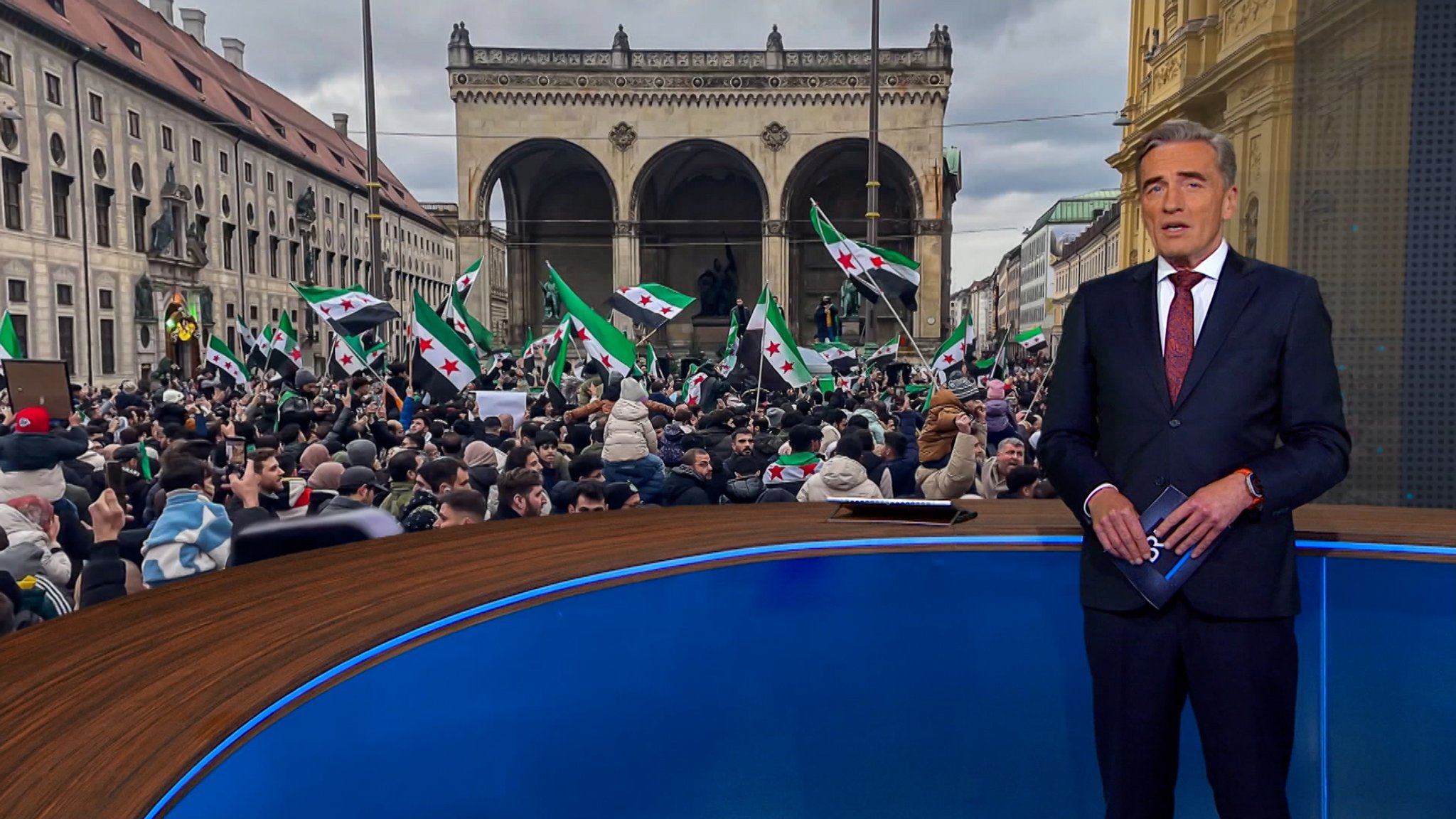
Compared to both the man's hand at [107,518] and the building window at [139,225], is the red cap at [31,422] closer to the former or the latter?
the man's hand at [107,518]

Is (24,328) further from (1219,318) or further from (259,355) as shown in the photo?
(1219,318)

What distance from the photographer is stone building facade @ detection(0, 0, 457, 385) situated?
32125 millimetres

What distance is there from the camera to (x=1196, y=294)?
211cm

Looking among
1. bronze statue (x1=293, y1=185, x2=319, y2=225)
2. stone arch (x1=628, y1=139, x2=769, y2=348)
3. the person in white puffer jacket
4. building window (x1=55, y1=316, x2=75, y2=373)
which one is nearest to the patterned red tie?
the person in white puffer jacket

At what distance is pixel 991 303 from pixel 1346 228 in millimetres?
157459

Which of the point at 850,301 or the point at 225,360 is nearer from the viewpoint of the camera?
the point at 225,360

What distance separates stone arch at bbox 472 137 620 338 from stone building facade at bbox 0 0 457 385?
330 inches

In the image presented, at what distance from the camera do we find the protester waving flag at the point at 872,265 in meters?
12.0

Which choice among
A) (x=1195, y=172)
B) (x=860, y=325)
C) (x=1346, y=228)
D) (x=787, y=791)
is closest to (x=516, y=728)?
(x=787, y=791)

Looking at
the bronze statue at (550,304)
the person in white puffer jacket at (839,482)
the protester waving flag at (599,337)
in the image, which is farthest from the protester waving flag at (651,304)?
the bronze statue at (550,304)

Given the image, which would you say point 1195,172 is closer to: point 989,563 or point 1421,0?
point 989,563

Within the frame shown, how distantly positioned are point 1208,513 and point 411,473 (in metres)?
5.70

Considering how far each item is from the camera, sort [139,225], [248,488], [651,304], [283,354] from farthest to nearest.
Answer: [139,225]
[283,354]
[651,304]
[248,488]

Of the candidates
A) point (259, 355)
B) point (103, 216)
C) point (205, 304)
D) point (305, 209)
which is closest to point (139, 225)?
point (103, 216)
